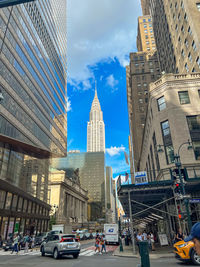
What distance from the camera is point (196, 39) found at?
117ft

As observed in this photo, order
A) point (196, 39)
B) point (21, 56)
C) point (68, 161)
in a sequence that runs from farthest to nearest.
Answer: point (68, 161) < point (21, 56) < point (196, 39)

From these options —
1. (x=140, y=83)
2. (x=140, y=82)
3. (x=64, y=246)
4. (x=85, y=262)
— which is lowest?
(x=85, y=262)

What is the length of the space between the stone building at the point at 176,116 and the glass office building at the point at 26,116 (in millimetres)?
22122

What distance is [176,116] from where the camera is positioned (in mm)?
27641

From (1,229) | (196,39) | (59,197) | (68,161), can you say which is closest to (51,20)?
Answer: (196,39)

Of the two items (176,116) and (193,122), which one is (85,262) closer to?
(176,116)

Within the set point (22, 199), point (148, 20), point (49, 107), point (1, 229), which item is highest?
point (148, 20)

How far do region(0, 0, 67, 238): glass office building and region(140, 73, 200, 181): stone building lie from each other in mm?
22122

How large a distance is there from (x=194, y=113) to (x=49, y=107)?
36558mm

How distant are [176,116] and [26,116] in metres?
26.7

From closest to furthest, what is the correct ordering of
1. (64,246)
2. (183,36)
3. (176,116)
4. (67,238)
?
(64,246) < (67,238) < (176,116) < (183,36)

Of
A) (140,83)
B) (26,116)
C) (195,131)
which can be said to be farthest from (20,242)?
(140,83)

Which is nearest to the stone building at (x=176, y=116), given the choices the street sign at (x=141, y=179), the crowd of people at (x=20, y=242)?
the street sign at (x=141, y=179)

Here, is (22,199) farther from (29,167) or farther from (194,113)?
(194,113)
